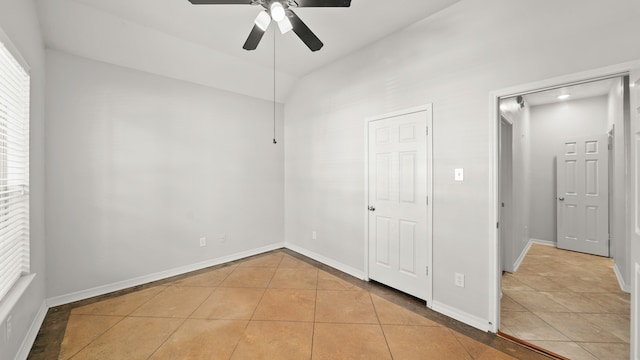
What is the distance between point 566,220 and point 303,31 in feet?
18.2

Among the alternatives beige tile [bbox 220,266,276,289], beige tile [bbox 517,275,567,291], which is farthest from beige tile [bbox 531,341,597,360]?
beige tile [bbox 220,266,276,289]

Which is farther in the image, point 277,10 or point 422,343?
point 422,343

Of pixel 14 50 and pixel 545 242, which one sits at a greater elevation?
pixel 14 50

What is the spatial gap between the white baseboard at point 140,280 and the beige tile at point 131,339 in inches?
32.9

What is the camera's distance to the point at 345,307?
259cm

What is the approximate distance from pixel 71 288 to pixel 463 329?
4036 millimetres

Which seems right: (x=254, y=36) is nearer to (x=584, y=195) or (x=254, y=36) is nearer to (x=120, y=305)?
(x=120, y=305)

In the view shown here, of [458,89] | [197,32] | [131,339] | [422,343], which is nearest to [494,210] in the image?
[458,89]

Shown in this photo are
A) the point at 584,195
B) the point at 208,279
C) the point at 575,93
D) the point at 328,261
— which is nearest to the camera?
the point at 208,279

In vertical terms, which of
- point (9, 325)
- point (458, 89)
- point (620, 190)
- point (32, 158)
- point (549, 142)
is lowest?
point (9, 325)

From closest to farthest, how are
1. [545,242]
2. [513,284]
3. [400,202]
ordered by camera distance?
[400,202], [513,284], [545,242]

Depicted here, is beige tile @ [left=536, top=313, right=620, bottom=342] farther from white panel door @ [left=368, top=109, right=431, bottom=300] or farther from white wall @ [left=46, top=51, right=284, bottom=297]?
white wall @ [left=46, top=51, right=284, bottom=297]

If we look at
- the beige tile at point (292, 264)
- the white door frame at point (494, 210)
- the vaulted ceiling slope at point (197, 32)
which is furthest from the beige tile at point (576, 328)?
the vaulted ceiling slope at point (197, 32)

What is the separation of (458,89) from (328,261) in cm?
282
